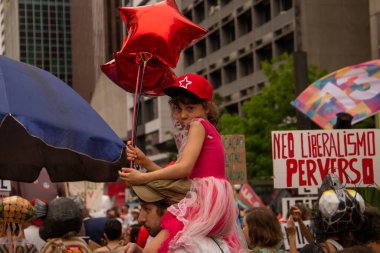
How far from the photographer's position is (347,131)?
356 inches

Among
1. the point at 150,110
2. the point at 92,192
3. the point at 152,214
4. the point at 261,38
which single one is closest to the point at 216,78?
the point at 261,38

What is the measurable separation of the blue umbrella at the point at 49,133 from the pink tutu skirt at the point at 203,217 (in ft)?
4.32

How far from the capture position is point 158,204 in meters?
4.62

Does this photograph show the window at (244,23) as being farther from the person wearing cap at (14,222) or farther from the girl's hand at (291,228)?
the person wearing cap at (14,222)

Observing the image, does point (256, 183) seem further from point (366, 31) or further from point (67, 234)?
point (67, 234)

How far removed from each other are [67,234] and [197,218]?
7.67ft

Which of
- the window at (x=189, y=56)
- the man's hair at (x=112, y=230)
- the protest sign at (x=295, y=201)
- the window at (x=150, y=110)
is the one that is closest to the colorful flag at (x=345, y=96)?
the protest sign at (x=295, y=201)

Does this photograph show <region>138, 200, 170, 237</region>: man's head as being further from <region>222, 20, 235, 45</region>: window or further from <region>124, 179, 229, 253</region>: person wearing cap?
<region>222, 20, 235, 45</region>: window

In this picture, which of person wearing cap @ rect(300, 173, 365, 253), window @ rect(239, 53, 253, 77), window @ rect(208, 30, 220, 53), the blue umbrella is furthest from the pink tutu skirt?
window @ rect(208, 30, 220, 53)

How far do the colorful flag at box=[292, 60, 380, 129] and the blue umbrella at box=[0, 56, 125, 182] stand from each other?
567cm

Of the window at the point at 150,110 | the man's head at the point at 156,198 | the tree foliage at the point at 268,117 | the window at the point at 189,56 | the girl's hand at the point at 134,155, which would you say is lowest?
the man's head at the point at 156,198

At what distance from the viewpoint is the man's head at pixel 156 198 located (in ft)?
15.0

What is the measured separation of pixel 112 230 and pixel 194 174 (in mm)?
3986

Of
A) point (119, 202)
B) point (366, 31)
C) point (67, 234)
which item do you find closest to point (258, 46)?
point (366, 31)
